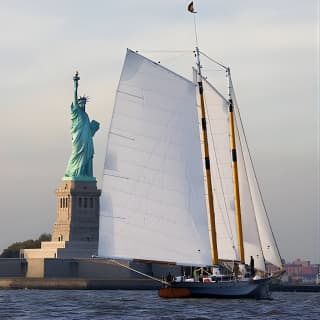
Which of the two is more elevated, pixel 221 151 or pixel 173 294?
pixel 221 151

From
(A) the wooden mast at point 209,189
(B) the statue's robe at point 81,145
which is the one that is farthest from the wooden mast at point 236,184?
(B) the statue's robe at point 81,145

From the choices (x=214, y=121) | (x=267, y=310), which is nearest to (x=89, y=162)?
(x=214, y=121)

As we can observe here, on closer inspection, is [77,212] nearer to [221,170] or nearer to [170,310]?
[221,170]

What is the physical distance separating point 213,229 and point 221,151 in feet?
16.9

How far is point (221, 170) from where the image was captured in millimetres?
76812

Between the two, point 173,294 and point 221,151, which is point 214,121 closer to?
point 221,151

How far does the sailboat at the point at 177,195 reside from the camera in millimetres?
71438

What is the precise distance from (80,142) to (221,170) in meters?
77.7

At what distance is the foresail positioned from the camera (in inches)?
2972

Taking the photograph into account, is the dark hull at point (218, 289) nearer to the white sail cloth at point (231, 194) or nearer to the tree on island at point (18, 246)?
the white sail cloth at point (231, 194)

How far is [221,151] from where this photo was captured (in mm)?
77250

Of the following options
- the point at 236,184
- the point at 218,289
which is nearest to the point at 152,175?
Result: the point at 236,184

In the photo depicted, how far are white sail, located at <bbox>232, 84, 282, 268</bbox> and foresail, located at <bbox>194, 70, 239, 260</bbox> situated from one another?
0.78 metres

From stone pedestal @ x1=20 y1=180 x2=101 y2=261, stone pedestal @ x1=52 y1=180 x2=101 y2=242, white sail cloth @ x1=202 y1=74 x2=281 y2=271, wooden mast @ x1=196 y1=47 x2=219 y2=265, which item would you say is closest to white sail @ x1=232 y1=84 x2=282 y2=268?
white sail cloth @ x1=202 y1=74 x2=281 y2=271
